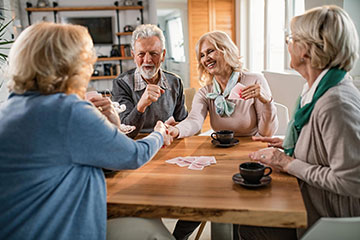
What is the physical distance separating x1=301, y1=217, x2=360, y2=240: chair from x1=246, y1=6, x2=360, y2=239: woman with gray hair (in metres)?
0.17

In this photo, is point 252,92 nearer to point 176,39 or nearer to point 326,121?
point 326,121

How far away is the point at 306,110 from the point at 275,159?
237mm

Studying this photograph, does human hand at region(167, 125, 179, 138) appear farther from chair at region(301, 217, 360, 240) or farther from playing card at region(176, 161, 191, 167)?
chair at region(301, 217, 360, 240)

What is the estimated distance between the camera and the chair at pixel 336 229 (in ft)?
3.53

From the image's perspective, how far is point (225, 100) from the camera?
227 centimetres

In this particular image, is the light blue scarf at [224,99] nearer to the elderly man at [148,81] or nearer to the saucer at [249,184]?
the elderly man at [148,81]

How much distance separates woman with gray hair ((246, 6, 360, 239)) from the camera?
1231 millimetres

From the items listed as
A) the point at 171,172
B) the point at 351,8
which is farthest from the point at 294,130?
the point at 351,8

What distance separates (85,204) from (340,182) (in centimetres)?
89

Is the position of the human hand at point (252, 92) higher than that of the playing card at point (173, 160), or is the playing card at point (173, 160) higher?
the human hand at point (252, 92)

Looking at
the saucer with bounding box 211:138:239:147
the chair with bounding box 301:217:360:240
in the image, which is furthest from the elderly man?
the chair with bounding box 301:217:360:240

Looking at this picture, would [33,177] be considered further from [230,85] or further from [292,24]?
[230,85]

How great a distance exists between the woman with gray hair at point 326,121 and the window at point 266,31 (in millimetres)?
2973

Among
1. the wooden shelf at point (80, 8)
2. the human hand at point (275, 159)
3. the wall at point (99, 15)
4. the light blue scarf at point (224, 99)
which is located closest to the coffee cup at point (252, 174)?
the human hand at point (275, 159)
